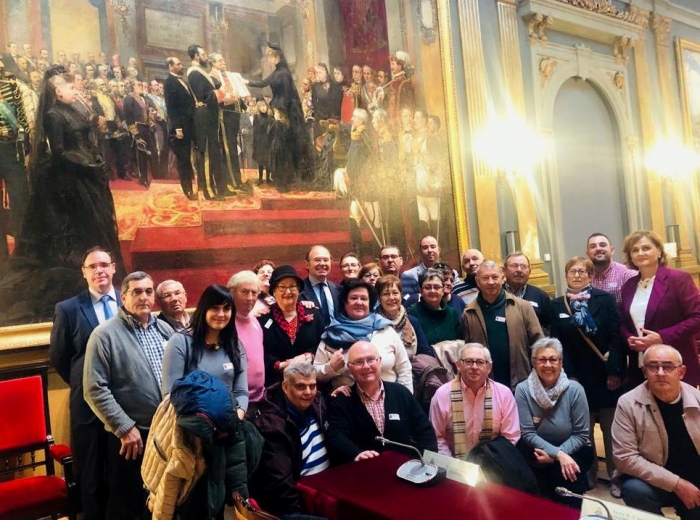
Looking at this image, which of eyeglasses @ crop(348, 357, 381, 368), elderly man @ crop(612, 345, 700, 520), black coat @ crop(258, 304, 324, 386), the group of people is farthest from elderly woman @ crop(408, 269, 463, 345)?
elderly man @ crop(612, 345, 700, 520)

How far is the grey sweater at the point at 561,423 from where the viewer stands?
341 cm

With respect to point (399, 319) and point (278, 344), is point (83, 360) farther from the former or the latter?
point (399, 319)

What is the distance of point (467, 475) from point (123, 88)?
14.0ft

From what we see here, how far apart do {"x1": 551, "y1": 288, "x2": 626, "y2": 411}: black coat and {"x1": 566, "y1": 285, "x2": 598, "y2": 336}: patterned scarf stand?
34mm

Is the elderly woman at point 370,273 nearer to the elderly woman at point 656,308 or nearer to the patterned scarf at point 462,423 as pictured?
the patterned scarf at point 462,423

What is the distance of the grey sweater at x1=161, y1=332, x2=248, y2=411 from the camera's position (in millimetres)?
3107

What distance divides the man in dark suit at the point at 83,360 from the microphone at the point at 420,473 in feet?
6.49

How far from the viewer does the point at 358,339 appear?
11.9 ft

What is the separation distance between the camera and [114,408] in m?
3.26

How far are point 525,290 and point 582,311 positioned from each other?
17.3 inches

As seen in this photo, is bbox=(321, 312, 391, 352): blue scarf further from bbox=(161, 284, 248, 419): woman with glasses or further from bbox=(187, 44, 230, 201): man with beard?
bbox=(187, 44, 230, 201): man with beard

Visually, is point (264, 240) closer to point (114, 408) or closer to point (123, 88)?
point (123, 88)

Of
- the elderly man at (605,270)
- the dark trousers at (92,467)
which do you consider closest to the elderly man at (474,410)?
the elderly man at (605,270)

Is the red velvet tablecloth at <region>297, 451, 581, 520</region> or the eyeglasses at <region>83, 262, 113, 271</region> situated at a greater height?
the eyeglasses at <region>83, 262, 113, 271</region>
